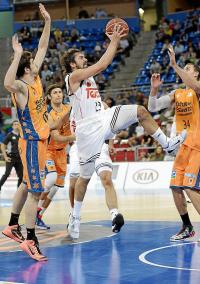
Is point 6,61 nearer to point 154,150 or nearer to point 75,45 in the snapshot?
point 75,45

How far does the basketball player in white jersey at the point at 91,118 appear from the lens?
743 cm

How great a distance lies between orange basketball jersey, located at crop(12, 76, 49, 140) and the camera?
7066 mm

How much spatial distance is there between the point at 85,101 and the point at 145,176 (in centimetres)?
1021

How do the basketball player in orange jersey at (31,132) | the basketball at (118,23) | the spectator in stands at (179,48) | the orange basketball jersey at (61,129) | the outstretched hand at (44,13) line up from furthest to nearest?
the spectator in stands at (179,48)
the orange basketball jersey at (61,129)
the outstretched hand at (44,13)
the basketball at (118,23)
the basketball player in orange jersey at (31,132)

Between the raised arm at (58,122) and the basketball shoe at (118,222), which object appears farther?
the raised arm at (58,122)

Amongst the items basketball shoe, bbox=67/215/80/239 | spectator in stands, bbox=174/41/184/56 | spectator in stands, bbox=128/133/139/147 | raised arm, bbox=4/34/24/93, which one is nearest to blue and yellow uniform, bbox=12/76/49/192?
raised arm, bbox=4/34/24/93

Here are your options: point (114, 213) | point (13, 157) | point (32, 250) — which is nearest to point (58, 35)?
point (13, 157)

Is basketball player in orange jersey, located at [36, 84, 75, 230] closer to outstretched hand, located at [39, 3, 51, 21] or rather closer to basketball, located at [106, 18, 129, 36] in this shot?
outstretched hand, located at [39, 3, 51, 21]

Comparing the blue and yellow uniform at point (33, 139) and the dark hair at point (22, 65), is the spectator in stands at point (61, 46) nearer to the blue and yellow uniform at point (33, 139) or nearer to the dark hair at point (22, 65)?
the dark hair at point (22, 65)

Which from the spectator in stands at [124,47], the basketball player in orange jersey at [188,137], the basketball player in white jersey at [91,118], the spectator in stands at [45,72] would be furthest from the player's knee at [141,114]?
the spectator in stands at [124,47]

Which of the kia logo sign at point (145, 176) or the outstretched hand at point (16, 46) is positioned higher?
the outstretched hand at point (16, 46)

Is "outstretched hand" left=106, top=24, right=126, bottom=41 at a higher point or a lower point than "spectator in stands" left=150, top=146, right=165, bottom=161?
higher

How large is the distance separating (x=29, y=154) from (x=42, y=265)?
52.6 inches

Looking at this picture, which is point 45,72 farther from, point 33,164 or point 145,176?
point 33,164
